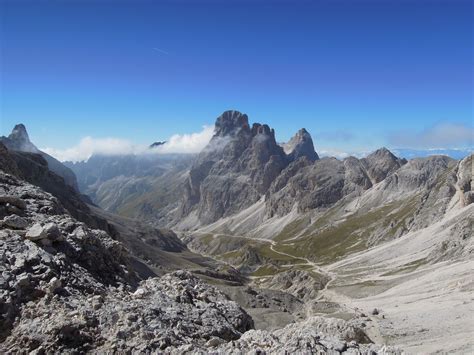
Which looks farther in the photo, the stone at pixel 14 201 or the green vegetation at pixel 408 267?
the green vegetation at pixel 408 267

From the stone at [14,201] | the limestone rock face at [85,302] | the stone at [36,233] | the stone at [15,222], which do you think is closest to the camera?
the limestone rock face at [85,302]

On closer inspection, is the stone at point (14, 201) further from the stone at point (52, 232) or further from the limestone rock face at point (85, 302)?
the stone at point (52, 232)

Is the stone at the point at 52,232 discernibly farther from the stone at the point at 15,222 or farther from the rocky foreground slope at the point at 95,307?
the stone at the point at 15,222

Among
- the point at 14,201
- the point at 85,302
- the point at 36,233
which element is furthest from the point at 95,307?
the point at 14,201

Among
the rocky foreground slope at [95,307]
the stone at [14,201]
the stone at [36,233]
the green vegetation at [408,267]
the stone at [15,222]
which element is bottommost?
the green vegetation at [408,267]

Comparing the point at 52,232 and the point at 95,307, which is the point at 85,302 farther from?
the point at 52,232

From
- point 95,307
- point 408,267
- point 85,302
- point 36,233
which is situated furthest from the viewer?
point 408,267

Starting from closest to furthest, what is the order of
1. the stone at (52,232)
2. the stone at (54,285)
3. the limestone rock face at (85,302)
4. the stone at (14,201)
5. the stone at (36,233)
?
the limestone rock face at (85,302) < the stone at (54,285) < the stone at (36,233) < the stone at (52,232) < the stone at (14,201)

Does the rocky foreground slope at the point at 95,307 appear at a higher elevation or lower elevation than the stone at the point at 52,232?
lower

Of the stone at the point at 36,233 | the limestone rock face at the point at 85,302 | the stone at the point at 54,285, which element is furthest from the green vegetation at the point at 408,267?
the stone at the point at 54,285

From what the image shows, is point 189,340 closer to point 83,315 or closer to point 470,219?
point 83,315

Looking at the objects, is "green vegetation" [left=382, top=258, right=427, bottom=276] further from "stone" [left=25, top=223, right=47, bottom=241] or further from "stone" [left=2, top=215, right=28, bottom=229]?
"stone" [left=25, top=223, right=47, bottom=241]

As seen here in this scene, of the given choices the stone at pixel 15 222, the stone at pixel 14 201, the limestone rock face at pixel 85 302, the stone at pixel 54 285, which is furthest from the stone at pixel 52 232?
the stone at pixel 14 201

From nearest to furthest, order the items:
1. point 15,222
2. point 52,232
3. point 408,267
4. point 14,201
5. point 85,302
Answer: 1. point 85,302
2. point 52,232
3. point 15,222
4. point 14,201
5. point 408,267
